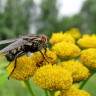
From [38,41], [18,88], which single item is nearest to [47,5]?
[18,88]

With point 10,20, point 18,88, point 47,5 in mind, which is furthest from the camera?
point 47,5

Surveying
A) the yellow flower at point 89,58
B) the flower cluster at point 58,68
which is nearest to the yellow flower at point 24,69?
the flower cluster at point 58,68

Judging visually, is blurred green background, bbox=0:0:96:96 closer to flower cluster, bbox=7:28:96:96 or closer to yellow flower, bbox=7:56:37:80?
flower cluster, bbox=7:28:96:96

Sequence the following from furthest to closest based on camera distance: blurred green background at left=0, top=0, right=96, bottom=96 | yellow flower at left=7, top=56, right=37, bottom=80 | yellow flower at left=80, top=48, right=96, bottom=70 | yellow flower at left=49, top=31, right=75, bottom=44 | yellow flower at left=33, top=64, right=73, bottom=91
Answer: blurred green background at left=0, top=0, right=96, bottom=96 < yellow flower at left=49, top=31, right=75, bottom=44 < yellow flower at left=80, top=48, right=96, bottom=70 < yellow flower at left=7, top=56, right=37, bottom=80 < yellow flower at left=33, top=64, right=73, bottom=91

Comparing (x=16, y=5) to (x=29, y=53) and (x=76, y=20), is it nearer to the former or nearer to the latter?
(x=76, y=20)

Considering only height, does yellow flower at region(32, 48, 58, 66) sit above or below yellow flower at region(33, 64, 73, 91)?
above

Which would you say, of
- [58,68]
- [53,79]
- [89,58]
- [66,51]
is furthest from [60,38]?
[53,79]

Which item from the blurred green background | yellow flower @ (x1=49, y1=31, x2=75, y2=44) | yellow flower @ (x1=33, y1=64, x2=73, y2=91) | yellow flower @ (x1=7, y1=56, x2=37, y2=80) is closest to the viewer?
yellow flower @ (x1=33, y1=64, x2=73, y2=91)

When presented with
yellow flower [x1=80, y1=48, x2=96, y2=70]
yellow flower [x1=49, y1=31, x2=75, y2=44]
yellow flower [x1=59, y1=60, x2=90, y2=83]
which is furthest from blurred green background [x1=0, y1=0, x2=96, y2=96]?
yellow flower [x1=59, y1=60, x2=90, y2=83]
